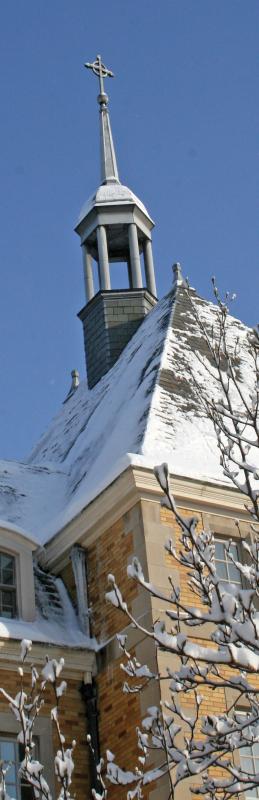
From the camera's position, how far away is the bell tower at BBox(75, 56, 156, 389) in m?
20.3

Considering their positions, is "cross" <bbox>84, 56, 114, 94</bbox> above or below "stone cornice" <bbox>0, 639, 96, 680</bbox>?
above

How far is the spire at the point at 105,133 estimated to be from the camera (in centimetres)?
2454

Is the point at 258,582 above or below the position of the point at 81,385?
below

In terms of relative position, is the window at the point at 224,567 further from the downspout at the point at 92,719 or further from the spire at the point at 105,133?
the spire at the point at 105,133

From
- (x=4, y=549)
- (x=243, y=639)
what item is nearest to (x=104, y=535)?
(x=4, y=549)

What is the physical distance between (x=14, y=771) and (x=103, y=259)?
443 inches

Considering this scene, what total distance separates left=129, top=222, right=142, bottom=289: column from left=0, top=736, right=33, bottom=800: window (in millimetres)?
10525

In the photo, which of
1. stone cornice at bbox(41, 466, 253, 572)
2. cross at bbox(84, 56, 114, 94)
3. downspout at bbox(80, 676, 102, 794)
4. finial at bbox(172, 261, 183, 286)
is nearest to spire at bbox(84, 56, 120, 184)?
cross at bbox(84, 56, 114, 94)

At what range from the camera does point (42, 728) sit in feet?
41.4

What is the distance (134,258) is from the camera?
71.3ft

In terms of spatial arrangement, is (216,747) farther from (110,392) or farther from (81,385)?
(81,385)

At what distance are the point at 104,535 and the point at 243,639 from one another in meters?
7.65

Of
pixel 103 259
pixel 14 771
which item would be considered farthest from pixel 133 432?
pixel 103 259

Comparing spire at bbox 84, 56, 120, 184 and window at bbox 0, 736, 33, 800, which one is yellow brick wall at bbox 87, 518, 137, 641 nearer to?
window at bbox 0, 736, 33, 800
